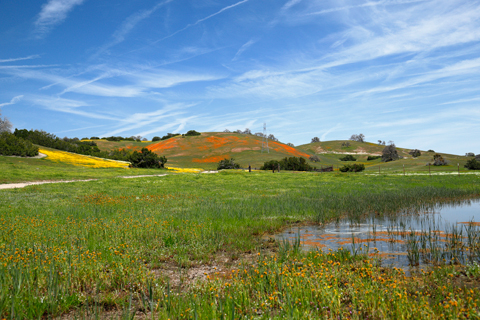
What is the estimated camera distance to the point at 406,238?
333 inches

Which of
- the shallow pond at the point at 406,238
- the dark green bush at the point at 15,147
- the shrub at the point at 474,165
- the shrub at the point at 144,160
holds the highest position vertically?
the dark green bush at the point at 15,147

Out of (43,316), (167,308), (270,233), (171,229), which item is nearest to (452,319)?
(167,308)

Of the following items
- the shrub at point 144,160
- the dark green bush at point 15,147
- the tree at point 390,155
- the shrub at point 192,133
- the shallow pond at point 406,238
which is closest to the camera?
the shallow pond at point 406,238

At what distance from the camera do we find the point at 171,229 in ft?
30.1

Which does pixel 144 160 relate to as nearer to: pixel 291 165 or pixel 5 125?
pixel 291 165

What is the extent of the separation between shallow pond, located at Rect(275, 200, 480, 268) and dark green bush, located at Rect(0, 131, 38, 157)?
53.9m

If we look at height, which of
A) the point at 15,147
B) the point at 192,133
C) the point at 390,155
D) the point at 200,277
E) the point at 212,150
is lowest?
the point at 200,277

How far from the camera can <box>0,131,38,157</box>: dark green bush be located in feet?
156

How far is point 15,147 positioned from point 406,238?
57.9m

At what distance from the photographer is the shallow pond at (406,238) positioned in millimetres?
6637

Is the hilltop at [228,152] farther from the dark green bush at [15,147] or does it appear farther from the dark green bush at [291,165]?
the dark green bush at [15,147]

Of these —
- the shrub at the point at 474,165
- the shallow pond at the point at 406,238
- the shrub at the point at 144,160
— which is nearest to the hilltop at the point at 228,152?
the shrub at the point at 474,165

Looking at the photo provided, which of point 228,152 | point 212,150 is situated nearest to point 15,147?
point 212,150

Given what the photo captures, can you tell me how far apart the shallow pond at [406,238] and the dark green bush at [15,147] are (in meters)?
53.9
